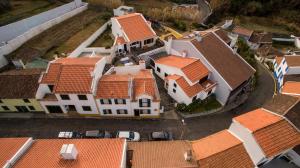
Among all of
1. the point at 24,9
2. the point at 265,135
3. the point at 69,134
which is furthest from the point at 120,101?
the point at 24,9

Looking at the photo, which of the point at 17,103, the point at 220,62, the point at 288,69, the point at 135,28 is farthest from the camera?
the point at 135,28

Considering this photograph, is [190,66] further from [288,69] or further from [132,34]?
[288,69]

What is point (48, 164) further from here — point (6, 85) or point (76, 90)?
point (6, 85)

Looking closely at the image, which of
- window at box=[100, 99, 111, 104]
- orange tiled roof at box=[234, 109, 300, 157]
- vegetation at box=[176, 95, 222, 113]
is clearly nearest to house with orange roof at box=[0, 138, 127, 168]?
window at box=[100, 99, 111, 104]

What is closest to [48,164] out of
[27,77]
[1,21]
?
[27,77]

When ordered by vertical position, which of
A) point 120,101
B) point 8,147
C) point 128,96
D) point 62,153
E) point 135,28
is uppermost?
point 135,28

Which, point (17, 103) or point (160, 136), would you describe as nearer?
point (160, 136)

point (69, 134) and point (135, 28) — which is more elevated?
point (135, 28)

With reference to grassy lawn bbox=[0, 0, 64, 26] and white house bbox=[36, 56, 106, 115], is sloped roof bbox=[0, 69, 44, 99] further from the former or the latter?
grassy lawn bbox=[0, 0, 64, 26]
